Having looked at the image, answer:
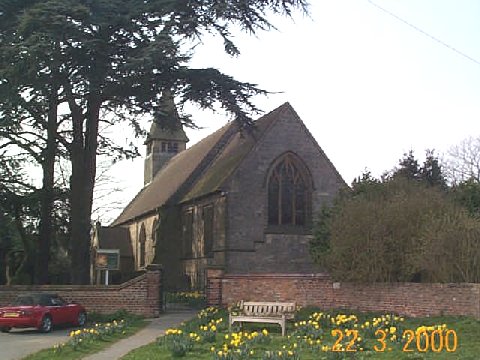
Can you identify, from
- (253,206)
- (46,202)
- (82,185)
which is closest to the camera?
(82,185)

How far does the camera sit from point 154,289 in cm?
2317

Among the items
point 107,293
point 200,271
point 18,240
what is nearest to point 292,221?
point 200,271

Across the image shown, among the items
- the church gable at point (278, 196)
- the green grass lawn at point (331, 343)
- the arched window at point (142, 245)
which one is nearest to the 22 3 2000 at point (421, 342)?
the green grass lawn at point (331, 343)

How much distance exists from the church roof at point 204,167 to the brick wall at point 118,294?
30.1 ft

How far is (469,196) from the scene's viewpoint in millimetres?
25031

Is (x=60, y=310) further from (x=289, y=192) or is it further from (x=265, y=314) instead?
(x=289, y=192)

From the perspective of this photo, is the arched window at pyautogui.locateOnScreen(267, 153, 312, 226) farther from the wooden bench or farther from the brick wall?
the wooden bench

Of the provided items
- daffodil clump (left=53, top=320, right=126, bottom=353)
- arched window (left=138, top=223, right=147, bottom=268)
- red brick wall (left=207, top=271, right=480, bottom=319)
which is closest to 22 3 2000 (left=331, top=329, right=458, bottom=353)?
red brick wall (left=207, top=271, right=480, bottom=319)

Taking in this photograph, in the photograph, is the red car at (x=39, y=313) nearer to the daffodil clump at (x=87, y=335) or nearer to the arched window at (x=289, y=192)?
the daffodil clump at (x=87, y=335)

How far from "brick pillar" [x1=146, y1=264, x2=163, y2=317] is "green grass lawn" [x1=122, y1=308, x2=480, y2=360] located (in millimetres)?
5930

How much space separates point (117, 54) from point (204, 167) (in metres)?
17.3

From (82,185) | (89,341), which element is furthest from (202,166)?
(89,341)

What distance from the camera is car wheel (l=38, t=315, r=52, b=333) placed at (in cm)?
1982

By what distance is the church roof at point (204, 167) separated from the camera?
35625mm
